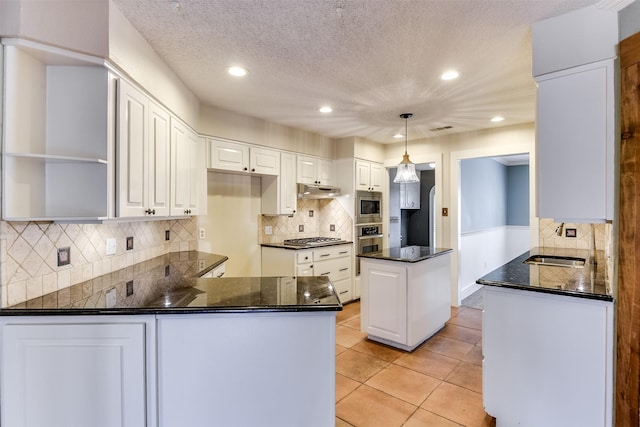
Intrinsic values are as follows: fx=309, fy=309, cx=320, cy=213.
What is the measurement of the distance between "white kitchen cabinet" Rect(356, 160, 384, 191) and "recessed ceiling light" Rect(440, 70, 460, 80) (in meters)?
2.15

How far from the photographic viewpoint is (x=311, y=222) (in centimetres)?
476

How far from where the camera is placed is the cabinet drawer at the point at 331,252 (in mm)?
3992

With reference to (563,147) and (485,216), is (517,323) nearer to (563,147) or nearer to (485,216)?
(563,147)

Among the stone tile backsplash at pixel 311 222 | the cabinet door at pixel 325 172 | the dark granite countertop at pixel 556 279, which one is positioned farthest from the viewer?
the cabinet door at pixel 325 172

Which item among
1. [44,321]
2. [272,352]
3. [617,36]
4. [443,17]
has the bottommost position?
[272,352]

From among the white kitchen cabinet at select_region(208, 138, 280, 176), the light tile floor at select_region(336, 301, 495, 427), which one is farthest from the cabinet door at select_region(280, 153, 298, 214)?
the light tile floor at select_region(336, 301, 495, 427)

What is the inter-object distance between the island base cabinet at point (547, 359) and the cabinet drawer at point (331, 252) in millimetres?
2303

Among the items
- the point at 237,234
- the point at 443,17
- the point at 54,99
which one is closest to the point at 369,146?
the point at 237,234

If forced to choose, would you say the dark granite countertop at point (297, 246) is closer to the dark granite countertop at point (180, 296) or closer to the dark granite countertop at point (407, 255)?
the dark granite countertop at point (407, 255)

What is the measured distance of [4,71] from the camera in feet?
4.66

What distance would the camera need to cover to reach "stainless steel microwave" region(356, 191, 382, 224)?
181 inches

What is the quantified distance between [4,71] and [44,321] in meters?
1.16

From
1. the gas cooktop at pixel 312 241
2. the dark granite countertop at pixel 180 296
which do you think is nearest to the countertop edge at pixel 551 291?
the dark granite countertop at pixel 180 296

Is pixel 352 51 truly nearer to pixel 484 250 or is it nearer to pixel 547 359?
pixel 547 359
